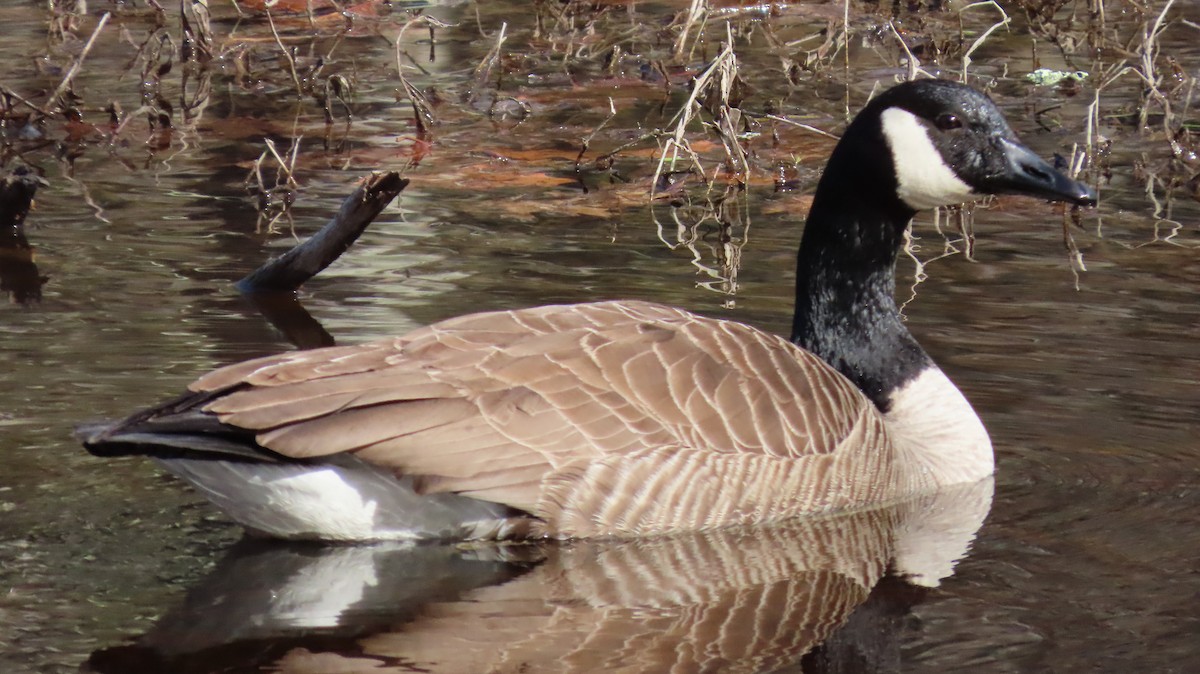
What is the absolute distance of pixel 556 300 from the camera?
30.5 ft

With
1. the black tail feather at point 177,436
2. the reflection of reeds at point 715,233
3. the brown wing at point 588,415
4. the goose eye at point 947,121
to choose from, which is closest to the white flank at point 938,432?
the brown wing at point 588,415

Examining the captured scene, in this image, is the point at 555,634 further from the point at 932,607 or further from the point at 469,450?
the point at 932,607

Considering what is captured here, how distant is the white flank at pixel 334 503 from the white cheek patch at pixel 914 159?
2486 millimetres

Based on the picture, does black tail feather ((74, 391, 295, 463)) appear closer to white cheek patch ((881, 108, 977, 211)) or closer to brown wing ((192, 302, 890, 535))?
brown wing ((192, 302, 890, 535))

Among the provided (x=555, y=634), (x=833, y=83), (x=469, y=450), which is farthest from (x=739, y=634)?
(x=833, y=83)

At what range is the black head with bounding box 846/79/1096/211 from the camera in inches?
304

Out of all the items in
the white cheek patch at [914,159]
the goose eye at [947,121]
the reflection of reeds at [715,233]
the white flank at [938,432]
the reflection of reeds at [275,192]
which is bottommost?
the white flank at [938,432]

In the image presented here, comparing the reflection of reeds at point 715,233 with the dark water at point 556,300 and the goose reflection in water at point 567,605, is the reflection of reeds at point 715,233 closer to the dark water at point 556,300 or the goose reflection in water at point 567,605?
the dark water at point 556,300

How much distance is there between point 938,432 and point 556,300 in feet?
7.86

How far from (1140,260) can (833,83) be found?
16.7 ft

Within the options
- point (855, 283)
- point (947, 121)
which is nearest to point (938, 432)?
point (855, 283)

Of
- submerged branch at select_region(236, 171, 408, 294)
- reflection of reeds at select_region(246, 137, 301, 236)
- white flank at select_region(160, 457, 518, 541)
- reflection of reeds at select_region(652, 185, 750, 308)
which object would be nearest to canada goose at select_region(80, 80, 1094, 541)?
white flank at select_region(160, 457, 518, 541)

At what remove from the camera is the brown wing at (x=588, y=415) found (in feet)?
20.4

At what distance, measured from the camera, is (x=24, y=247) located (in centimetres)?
1031
